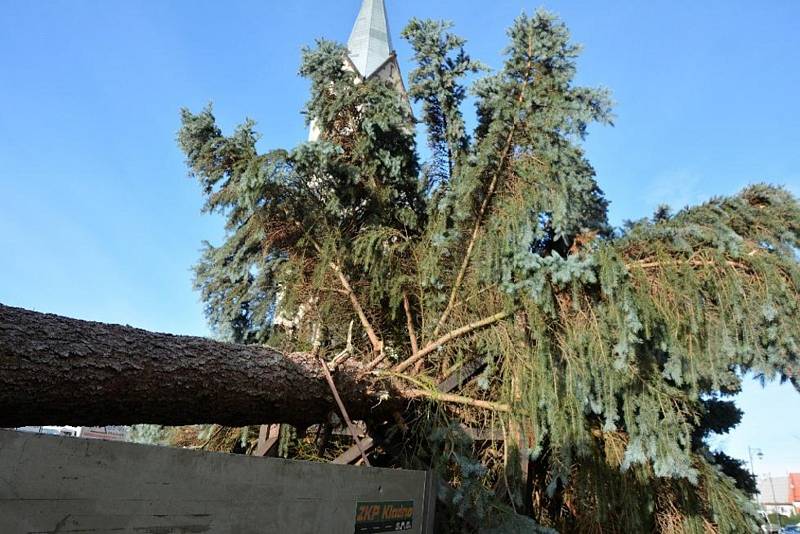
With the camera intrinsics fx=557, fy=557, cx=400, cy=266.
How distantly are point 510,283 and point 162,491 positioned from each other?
380cm

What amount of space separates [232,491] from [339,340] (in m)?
4.33

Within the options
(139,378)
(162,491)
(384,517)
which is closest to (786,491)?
(384,517)

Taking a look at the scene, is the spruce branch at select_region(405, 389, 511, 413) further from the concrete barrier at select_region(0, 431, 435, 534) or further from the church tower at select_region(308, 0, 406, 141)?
the church tower at select_region(308, 0, 406, 141)

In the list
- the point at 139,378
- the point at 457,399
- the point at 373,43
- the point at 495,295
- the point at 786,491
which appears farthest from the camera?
the point at 786,491

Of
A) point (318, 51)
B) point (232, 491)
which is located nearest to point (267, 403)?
point (232, 491)

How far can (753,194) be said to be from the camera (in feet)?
19.5

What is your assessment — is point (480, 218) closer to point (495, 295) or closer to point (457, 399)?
point (495, 295)

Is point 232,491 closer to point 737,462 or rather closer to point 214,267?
point 214,267

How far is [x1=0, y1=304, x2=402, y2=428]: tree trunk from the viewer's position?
3250 mm

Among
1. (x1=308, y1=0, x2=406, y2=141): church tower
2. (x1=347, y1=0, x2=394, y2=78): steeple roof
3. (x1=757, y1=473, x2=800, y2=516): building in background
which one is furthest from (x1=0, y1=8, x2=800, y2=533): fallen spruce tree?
(x1=757, y1=473, x2=800, y2=516): building in background

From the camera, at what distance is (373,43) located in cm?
2098

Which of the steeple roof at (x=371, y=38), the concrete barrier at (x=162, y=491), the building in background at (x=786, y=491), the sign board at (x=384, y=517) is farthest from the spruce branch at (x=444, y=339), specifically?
the building in background at (x=786, y=491)

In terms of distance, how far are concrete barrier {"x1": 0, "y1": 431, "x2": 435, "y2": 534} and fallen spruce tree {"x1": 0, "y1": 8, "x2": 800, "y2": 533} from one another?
127cm

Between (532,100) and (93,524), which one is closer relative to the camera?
(93,524)
